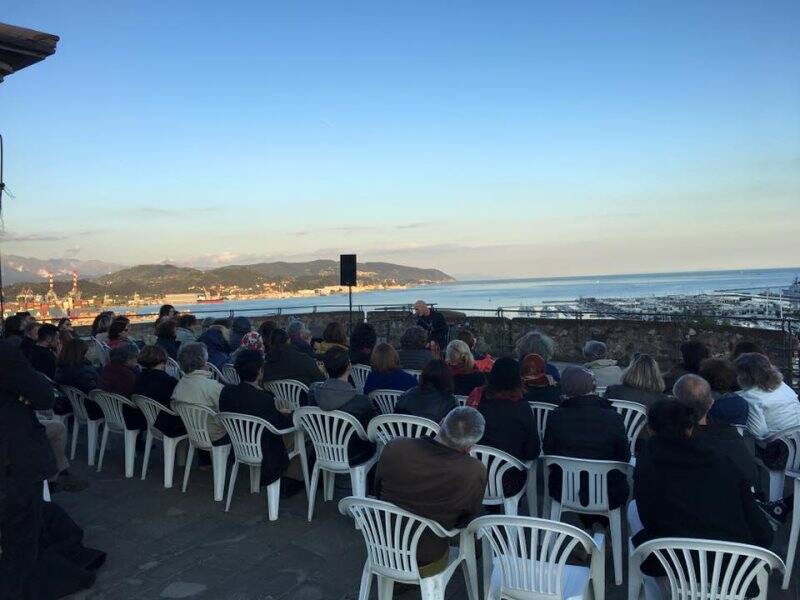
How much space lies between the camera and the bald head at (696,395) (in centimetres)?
249

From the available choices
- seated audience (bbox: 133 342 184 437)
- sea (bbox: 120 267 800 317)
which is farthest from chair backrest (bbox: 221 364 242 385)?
sea (bbox: 120 267 800 317)

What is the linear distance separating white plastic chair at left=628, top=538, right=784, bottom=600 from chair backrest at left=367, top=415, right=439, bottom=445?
4.35 ft

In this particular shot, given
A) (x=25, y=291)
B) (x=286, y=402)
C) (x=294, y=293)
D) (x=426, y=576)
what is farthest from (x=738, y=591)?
(x=294, y=293)

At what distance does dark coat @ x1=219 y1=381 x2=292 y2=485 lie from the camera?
3457 millimetres

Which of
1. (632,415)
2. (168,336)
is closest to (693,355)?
(632,415)

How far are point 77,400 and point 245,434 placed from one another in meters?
2.10

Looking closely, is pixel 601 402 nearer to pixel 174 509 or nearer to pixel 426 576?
pixel 426 576

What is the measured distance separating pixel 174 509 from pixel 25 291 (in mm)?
9636

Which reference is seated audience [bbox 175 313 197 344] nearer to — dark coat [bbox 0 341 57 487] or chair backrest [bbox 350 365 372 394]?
chair backrest [bbox 350 365 372 394]

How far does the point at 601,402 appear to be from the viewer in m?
2.88

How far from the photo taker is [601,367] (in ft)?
14.0

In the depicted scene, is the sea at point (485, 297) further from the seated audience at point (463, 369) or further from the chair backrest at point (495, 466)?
the chair backrest at point (495, 466)

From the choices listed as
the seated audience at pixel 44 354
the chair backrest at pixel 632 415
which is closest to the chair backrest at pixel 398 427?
the chair backrest at pixel 632 415

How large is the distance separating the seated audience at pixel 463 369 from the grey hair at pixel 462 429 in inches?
73.4
